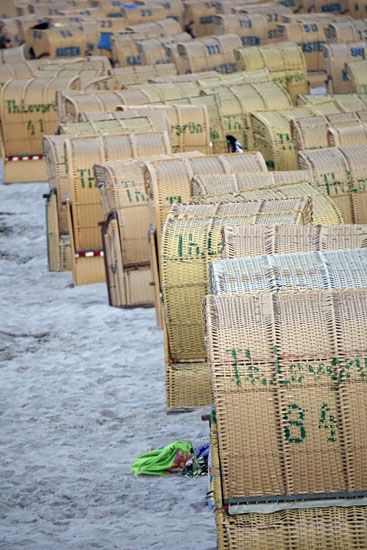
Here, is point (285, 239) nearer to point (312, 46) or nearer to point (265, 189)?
point (265, 189)

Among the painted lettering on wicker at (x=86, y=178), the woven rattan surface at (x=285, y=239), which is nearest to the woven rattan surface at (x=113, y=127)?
the painted lettering on wicker at (x=86, y=178)

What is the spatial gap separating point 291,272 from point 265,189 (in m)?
5.22

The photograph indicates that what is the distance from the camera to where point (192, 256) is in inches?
538

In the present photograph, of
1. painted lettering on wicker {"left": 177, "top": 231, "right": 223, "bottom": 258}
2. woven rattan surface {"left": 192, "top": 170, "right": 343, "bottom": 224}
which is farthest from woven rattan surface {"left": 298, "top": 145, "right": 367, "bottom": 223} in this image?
painted lettering on wicker {"left": 177, "top": 231, "right": 223, "bottom": 258}

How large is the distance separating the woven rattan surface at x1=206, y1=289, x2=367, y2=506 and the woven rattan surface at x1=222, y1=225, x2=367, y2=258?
2.51 meters

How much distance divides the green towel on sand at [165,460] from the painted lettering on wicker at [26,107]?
54.9ft

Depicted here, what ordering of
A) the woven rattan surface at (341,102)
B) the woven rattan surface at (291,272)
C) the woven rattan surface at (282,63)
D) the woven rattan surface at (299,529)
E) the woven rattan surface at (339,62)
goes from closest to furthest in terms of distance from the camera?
the woven rattan surface at (299,529)
the woven rattan surface at (291,272)
the woven rattan surface at (341,102)
the woven rattan surface at (282,63)
the woven rattan surface at (339,62)

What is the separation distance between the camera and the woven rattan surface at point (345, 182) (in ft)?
54.7

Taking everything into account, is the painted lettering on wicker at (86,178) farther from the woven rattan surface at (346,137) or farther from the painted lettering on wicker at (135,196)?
the woven rattan surface at (346,137)

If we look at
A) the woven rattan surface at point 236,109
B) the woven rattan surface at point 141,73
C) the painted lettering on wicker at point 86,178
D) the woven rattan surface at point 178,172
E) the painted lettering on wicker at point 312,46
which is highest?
the woven rattan surface at point 178,172

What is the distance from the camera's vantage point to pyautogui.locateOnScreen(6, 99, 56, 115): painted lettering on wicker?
1113 inches

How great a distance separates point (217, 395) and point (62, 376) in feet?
22.3

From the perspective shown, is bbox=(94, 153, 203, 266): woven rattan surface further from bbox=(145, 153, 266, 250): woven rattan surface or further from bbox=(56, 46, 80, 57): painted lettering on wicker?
bbox=(56, 46, 80, 57): painted lettering on wicker

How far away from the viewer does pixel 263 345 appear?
9305 millimetres
